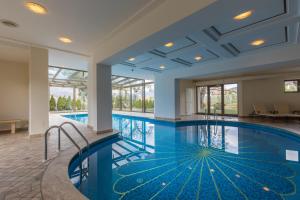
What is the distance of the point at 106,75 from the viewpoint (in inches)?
212

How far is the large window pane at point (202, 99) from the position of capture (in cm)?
1140

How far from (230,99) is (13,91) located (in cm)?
1204

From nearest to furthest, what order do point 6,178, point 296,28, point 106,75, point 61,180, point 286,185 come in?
point 61,180 < point 6,178 < point 286,185 < point 296,28 < point 106,75

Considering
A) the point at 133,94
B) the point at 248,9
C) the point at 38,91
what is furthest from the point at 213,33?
the point at 133,94

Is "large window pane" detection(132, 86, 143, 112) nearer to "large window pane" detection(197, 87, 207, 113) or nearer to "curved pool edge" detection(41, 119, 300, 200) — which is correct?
"large window pane" detection(197, 87, 207, 113)

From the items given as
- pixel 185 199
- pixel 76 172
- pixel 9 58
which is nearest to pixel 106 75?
pixel 76 172

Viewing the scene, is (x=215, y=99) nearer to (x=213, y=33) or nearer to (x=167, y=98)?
(x=167, y=98)

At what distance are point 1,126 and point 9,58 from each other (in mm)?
2637

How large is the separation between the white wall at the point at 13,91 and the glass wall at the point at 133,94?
6659mm

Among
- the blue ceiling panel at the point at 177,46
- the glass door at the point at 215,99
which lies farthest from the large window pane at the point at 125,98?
the blue ceiling panel at the point at 177,46

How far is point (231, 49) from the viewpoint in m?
5.17

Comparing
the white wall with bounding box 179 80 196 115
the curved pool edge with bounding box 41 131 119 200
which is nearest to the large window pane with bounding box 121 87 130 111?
the white wall with bounding box 179 80 196 115

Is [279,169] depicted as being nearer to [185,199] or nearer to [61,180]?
[185,199]

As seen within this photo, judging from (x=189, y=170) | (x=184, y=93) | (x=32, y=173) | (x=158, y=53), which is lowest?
(x=189, y=170)
